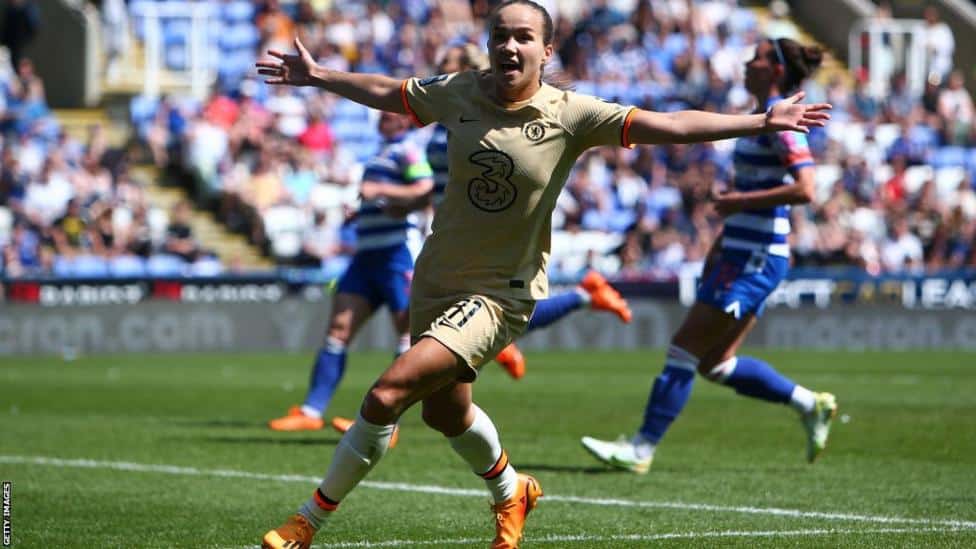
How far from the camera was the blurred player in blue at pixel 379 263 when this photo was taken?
1170cm

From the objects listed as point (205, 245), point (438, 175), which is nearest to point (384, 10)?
point (205, 245)

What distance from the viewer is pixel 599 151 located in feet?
91.4

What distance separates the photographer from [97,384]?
54.7 ft

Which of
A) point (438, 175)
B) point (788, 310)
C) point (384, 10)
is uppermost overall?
point (438, 175)

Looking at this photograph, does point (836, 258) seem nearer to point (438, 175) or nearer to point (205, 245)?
point (205, 245)

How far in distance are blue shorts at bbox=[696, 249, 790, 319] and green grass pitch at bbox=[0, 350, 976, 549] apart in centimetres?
97

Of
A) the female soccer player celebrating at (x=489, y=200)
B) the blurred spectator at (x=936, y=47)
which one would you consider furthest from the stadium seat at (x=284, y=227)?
the female soccer player celebrating at (x=489, y=200)

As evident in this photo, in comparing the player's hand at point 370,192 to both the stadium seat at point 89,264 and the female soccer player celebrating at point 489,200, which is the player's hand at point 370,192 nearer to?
the female soccer player celebrating at point 489,200

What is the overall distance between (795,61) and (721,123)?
12.2ft

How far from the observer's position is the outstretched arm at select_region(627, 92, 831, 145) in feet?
20.7

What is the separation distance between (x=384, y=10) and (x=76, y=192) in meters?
7.62

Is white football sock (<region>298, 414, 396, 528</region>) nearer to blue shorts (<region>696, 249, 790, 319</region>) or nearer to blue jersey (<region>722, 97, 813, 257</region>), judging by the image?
blue shorts (<region>696, 249, 790, 319</region>)

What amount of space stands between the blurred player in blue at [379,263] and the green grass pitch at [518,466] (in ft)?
Result: 1.27

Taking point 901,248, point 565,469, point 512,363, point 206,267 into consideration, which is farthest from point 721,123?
point 901,248
